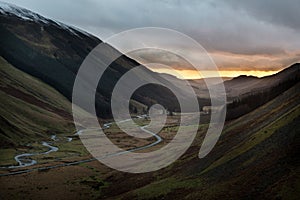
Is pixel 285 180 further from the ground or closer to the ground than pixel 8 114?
closer to the ground

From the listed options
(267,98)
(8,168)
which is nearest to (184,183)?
(8,168)

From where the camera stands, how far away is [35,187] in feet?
250

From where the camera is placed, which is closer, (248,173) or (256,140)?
(248,173)

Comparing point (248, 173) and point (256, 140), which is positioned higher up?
point (256, 140)

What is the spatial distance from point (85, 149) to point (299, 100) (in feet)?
325

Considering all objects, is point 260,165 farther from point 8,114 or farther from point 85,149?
point 8,114

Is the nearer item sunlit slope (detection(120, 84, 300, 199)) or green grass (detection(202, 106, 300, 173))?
sunlit slope (detection(120, 84, 300, 199))

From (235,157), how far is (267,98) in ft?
234

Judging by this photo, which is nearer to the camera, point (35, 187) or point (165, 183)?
point (165, 183)

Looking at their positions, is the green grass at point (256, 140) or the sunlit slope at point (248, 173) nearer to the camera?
the sunlit slope at point (248, 173)

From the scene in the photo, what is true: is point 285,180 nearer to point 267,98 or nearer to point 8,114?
point 267,98

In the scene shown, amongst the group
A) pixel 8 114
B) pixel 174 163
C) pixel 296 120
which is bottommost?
pixel 174 163

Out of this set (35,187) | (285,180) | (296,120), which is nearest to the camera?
(285,180)

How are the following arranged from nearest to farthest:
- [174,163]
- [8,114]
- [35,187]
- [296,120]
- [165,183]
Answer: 1. [296,120]
2. [165,183]
3. [35,187]
4. [174,163]
5. [8,114]
